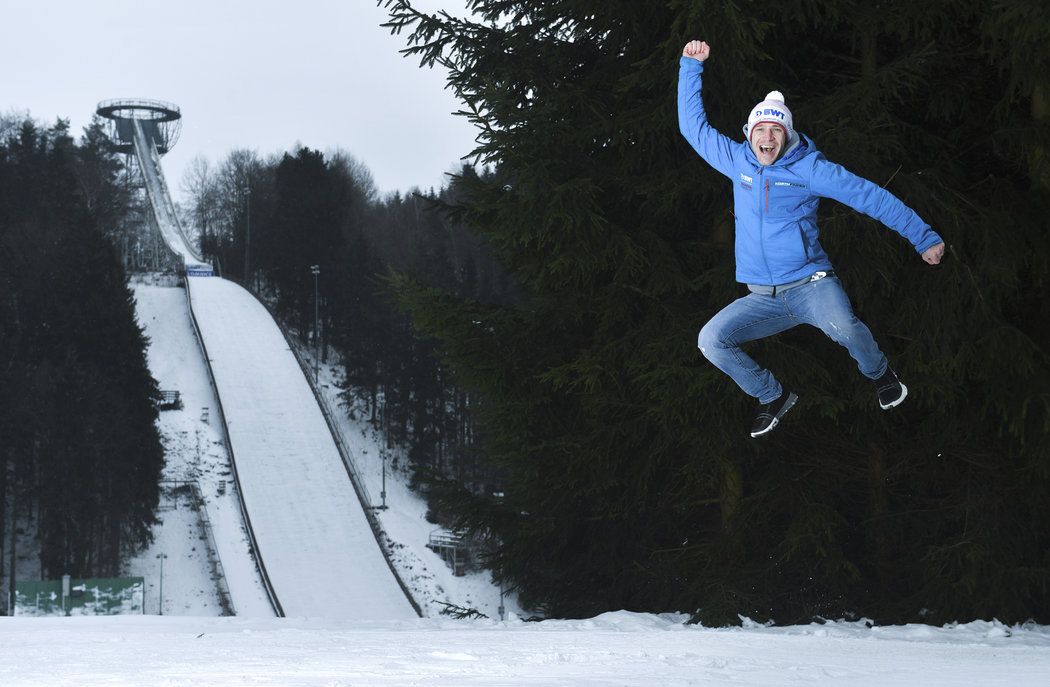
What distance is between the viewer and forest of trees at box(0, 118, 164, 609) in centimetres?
4172

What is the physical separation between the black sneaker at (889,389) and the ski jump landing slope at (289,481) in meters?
28.2

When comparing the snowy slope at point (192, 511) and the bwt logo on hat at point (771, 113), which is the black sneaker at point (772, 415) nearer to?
the bwt logo on hat at point (771, 113)

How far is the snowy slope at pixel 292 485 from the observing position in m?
37.2

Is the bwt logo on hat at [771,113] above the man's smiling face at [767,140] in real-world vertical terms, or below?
above

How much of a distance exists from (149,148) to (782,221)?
97.9m

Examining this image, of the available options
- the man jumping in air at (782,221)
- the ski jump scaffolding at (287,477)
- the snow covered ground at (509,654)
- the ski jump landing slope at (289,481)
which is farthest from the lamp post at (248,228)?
the man jumping in air at (782,221)

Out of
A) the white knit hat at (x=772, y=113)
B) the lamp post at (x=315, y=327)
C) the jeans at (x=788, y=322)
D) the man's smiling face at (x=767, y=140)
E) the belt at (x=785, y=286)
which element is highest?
the lamp post at (x=315, y=327)

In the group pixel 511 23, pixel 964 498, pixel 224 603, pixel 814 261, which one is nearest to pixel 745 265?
pixel 814 261

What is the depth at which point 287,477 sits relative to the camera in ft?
154

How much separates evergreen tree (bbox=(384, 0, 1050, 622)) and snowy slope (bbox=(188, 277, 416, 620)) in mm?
14393

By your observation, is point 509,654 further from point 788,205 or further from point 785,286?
point 788,205

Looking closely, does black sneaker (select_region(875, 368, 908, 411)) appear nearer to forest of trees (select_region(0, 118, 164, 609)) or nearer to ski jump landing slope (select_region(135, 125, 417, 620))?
ski jump landing slope (select_region(135, 125, 417, 620))

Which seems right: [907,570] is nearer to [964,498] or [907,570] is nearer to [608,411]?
[964,498]

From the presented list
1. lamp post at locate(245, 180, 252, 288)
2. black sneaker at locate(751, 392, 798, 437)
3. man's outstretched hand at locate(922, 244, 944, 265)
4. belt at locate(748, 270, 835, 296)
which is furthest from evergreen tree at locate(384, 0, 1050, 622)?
lamp post at locate(245, 180, 252, 288)
